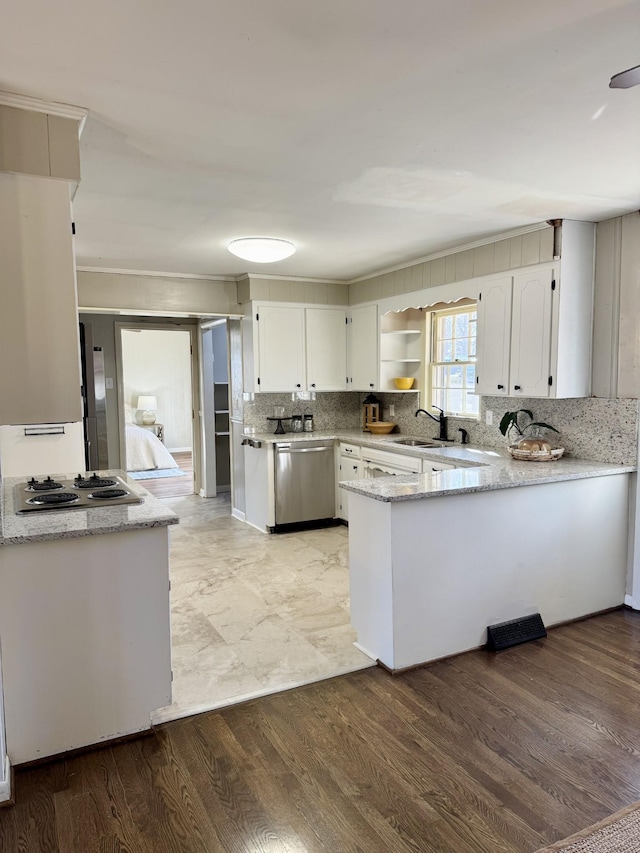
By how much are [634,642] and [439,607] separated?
1.17m

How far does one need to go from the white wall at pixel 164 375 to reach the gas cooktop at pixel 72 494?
778cm

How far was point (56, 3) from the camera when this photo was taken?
57.7 inches

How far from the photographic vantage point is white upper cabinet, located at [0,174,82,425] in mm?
2053

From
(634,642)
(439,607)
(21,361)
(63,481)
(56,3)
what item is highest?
(56,3)

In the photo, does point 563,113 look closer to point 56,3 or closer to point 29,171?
point 56,3

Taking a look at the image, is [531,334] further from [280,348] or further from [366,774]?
[366,774]

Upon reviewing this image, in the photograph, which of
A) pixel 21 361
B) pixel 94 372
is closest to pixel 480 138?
pixel 21 361

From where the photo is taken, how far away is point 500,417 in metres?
4.48

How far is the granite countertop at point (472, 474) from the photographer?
2926 millimetres

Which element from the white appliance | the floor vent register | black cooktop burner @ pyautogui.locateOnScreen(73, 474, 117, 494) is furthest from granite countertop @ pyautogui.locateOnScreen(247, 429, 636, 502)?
the white appliance

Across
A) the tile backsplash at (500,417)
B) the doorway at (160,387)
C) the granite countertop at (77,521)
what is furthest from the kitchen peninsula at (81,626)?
the doorway at (160,387)

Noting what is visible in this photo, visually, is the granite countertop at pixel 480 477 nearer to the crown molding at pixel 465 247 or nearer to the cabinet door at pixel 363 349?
the crown molding at pixel 465 247

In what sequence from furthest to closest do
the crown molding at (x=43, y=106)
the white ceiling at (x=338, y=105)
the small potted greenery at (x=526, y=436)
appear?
the small potted greenery at (x=526, y=436), the crown molding at (x=43, y=106), the white ceiling at (x=338, y=105)

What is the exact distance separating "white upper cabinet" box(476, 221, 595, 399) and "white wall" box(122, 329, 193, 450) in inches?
303
